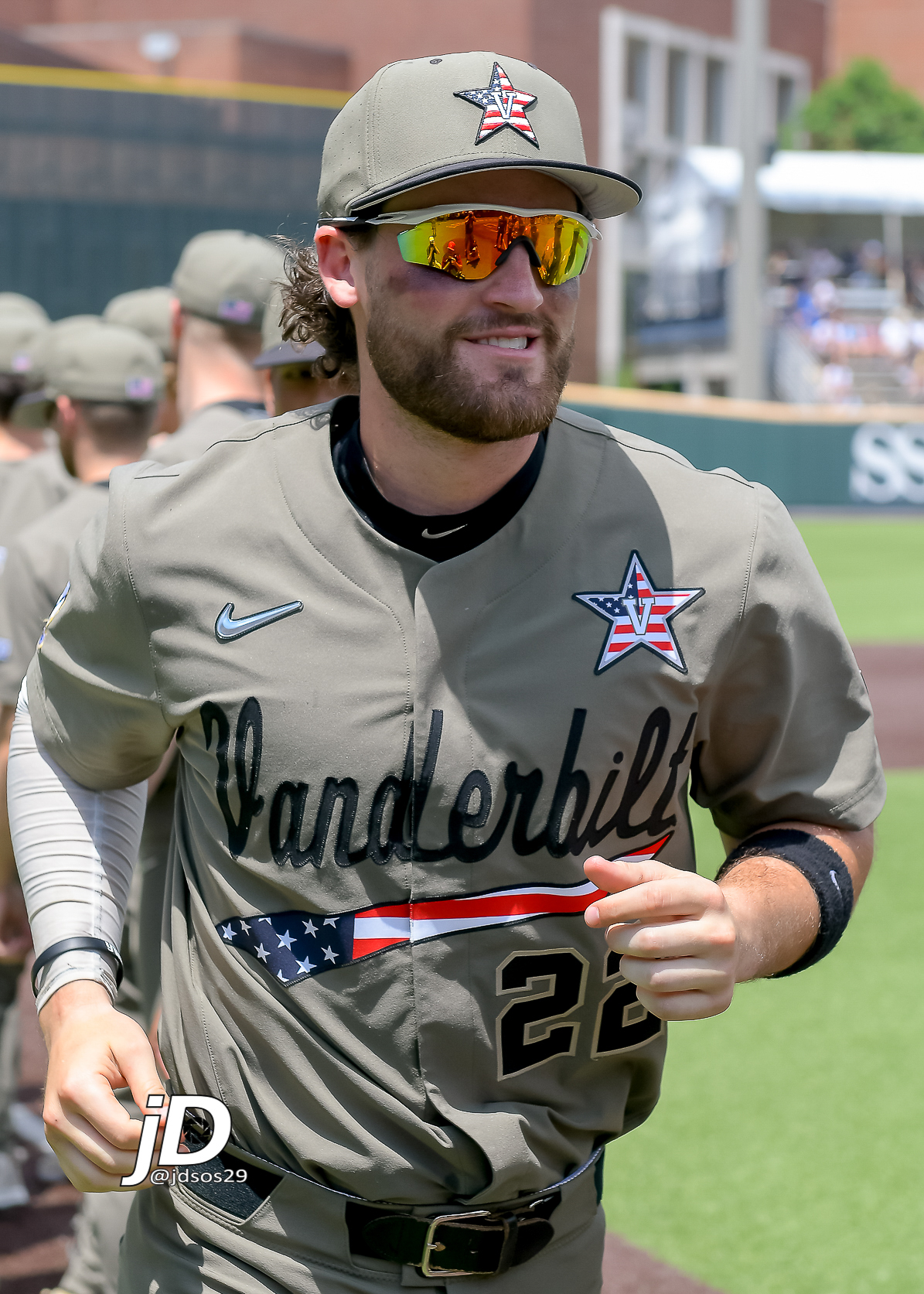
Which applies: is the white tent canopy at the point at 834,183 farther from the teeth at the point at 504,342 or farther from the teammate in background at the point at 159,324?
the teeth at the point at 504,342

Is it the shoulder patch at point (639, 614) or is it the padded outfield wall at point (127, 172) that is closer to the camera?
the shoulder patch at point (639, 614)

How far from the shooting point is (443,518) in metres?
2.16

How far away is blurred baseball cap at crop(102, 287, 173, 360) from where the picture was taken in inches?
250

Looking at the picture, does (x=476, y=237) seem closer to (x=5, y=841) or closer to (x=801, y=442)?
(x=5, y=841)

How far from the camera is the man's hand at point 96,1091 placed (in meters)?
1.94

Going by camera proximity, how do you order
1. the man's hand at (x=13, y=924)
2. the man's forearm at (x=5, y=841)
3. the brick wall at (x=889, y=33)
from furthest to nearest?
the brick wall at (x=889, y=33)
the man's hand at (x=13, y=924)
the man's forearm at (x=5, y=841)

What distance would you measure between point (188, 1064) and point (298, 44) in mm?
47995

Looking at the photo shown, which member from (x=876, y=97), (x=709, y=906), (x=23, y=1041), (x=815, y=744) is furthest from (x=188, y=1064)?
(x=876, y=97)

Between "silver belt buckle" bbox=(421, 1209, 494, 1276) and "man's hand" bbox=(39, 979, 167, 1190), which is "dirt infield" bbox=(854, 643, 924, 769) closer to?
"silver belt buckle" bbox=(421, 1209, 494, 1276)

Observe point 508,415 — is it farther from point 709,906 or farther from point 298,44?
point 298,44

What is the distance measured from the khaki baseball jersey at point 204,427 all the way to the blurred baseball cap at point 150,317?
6.50ft

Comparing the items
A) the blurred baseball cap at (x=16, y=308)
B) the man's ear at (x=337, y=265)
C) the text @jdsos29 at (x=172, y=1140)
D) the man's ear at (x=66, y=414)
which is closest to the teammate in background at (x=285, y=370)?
the man's ear at (x=66, y=414)

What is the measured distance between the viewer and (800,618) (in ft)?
7.02

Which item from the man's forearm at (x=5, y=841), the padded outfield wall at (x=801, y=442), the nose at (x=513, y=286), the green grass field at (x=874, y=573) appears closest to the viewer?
the nose at (x=513, y=286)
